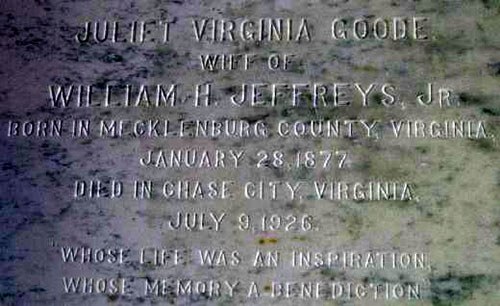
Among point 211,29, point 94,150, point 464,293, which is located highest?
point 211,29

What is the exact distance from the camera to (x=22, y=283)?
341 cm

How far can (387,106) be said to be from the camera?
3.50 m

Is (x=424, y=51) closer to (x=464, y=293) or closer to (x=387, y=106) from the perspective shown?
(x=387, y=106)

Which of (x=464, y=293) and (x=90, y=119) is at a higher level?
(x=90, y=119)

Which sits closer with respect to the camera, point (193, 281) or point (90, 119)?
point (193, 281)

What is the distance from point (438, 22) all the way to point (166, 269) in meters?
1.69

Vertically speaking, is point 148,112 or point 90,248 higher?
point 148,112

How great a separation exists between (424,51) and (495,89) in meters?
0.36

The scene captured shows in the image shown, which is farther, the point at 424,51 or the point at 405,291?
the point at 424,51

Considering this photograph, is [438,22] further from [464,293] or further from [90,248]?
[90,248]

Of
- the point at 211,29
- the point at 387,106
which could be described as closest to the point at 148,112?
the point at 211,29

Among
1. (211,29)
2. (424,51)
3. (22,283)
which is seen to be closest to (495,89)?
(424,51)

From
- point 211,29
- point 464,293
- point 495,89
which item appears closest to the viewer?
point 464,293

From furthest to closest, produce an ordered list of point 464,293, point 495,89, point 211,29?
1. point 211,29
2. point 495,89
3. point 464,293
